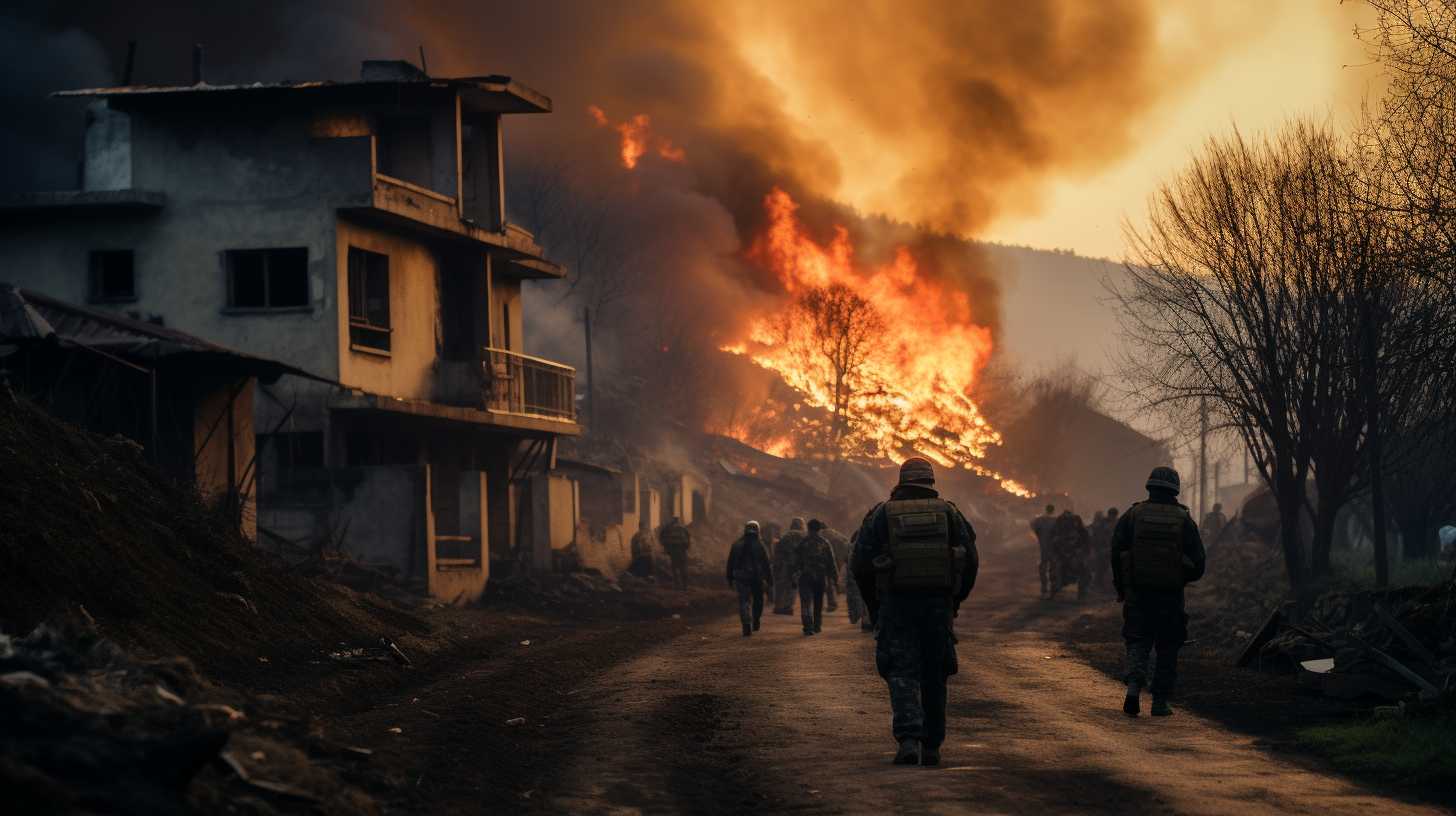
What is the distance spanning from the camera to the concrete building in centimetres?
2959

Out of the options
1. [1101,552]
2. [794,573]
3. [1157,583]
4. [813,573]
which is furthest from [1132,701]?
[1101,552]

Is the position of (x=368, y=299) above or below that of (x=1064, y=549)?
above

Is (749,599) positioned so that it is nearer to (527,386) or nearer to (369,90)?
(369,90)

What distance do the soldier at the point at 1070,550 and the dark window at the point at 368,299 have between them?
13.9 metres

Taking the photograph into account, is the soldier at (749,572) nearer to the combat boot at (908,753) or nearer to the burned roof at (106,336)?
the burned roof at (106,336)

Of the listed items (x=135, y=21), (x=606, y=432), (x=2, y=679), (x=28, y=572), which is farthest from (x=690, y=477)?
(x=2, y=679)

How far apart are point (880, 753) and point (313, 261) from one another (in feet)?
68.9

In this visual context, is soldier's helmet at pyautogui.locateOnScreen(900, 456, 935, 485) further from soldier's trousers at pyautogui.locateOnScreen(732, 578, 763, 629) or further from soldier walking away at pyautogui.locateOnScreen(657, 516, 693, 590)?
soldier walking away at pyautogui.locateOnScreen(657, 516, 693, 590)

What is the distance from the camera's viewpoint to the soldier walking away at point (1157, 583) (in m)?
13.6

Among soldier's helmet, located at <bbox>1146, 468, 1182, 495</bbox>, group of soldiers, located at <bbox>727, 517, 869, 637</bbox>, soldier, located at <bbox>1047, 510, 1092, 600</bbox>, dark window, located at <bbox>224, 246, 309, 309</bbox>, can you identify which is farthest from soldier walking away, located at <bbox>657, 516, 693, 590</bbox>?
soldier's helmet, located at <bbox>1146, 468, 1182, 495</bbox>

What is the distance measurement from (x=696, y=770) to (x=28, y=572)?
667cm

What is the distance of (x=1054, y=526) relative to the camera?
34.5m

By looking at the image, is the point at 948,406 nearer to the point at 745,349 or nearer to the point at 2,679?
the point at 745,349

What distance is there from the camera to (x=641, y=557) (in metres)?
42.7
